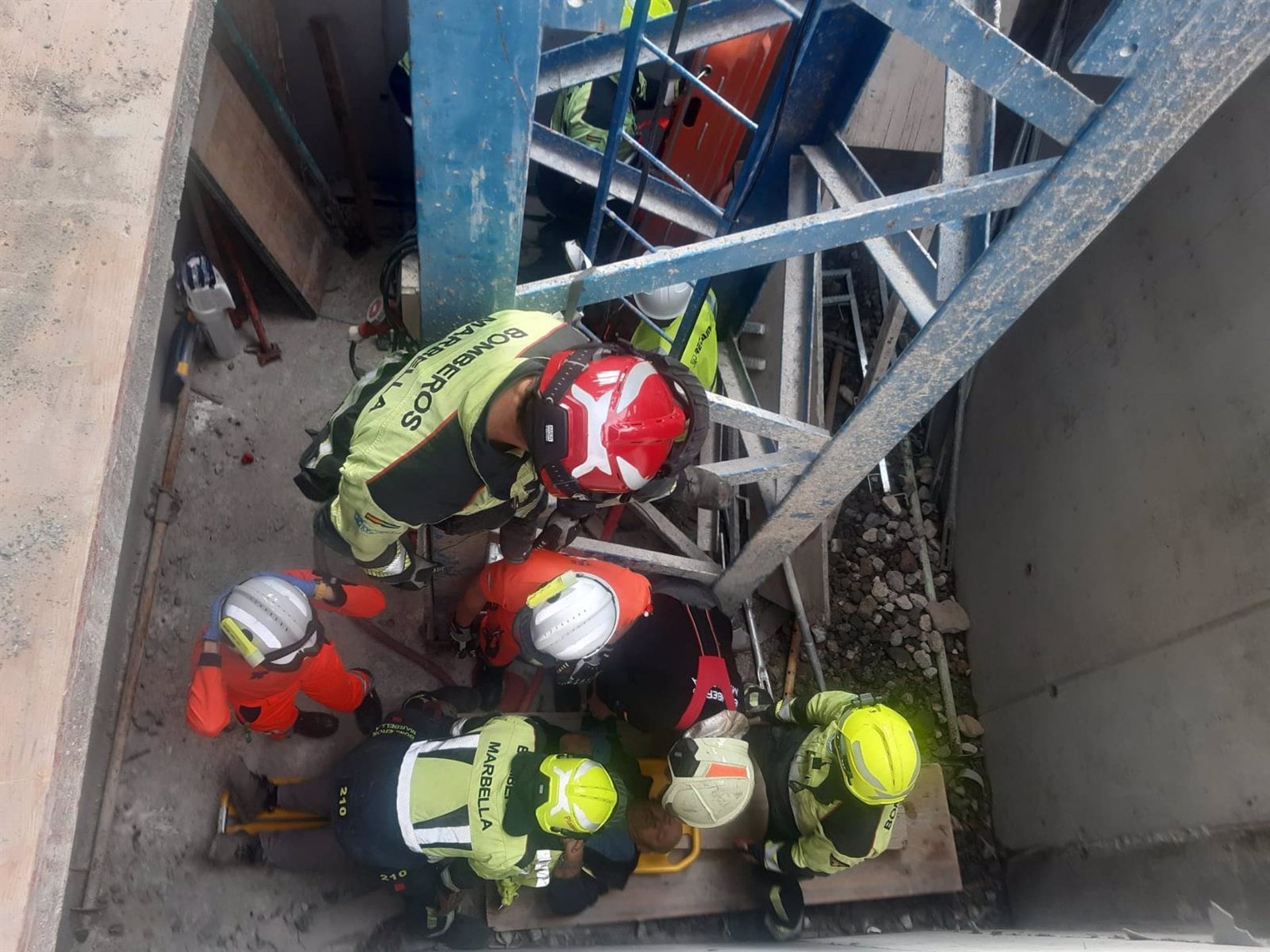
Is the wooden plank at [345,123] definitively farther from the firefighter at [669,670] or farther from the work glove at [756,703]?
the work glove at [756,703]

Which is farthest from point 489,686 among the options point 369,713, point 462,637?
point 369,713

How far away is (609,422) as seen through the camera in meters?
2.02

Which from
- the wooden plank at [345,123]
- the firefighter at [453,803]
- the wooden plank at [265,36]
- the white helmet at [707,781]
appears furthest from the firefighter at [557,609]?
the wooden plank at [265,36]

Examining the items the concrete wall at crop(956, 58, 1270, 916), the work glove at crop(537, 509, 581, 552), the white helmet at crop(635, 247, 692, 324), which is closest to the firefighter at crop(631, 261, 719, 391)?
the white helmet at crop(635, 247, 692, 324)

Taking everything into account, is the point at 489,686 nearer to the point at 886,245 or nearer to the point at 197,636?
the point at 197,636

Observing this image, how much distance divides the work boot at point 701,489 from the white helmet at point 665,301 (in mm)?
788

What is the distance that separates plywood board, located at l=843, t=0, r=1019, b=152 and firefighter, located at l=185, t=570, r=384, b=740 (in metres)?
2.94

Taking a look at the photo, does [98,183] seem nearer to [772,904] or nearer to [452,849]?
[452,849]

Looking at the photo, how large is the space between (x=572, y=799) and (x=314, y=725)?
5.52 ft

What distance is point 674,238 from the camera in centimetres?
393

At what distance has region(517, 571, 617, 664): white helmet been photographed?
108 inches

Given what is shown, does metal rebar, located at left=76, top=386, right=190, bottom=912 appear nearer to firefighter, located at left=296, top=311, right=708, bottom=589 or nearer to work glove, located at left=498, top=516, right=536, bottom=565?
firefighter, located at left=296, top=311, right=708, bottom=589

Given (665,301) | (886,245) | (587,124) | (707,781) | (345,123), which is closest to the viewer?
(886,245)

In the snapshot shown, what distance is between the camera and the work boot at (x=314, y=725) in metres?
3.65
